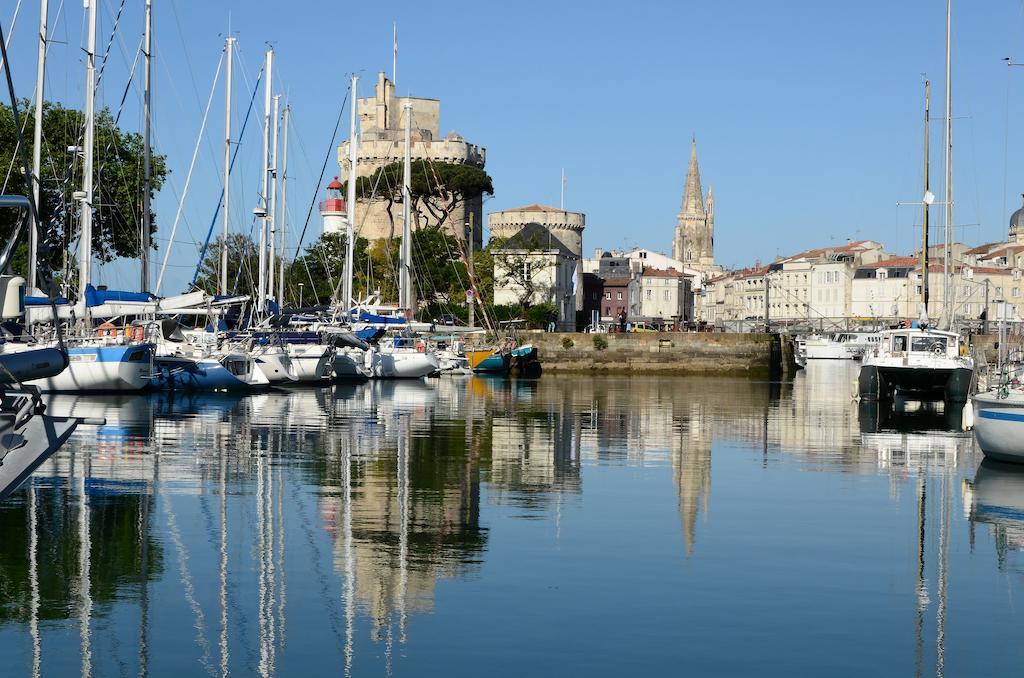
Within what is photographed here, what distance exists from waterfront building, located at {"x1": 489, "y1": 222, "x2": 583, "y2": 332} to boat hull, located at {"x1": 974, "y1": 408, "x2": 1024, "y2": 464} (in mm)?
72274

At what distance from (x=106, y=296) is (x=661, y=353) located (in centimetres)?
4048

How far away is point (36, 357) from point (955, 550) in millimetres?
8209

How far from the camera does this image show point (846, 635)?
9.26 metres

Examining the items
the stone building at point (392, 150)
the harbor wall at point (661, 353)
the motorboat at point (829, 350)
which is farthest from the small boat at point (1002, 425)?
the motorboat at point (829, 350)

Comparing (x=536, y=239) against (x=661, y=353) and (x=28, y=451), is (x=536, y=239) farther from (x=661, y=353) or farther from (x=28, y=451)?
(x=28, y=451)

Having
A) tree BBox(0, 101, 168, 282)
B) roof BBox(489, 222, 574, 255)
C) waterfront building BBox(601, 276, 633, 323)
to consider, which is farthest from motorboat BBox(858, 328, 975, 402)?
waterfront building BBox(601, 276, 633, 323)

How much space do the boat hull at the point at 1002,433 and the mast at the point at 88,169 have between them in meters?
21.7

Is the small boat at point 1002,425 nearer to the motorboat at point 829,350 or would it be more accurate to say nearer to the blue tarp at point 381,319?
the blue tarp at point 381,319

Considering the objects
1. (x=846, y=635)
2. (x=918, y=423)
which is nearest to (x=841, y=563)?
(x=846, y=635)

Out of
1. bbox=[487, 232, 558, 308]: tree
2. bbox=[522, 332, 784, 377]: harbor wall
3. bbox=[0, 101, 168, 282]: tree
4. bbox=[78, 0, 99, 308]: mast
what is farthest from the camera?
bbox=[487, 232, 558, 308]: tree

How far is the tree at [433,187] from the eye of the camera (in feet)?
280

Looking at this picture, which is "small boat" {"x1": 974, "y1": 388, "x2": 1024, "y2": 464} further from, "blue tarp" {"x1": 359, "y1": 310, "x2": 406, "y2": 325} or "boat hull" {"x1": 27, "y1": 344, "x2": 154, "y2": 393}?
"blue tarp" {"x1": 359, "y1": 310, "x2": 406, "y2": 325}

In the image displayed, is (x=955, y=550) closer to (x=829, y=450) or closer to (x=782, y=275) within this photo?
(x=829, y=450)

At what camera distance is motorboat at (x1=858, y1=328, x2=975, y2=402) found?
3553 centimetres
